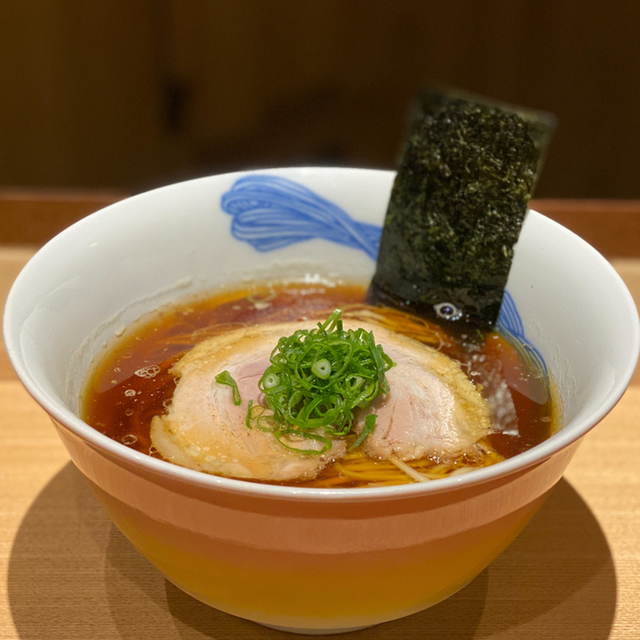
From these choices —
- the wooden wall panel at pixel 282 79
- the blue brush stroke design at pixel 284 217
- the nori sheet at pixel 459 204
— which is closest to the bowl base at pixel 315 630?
the nori sheet at pixel 459 204

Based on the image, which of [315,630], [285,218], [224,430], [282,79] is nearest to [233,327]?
[285,218]

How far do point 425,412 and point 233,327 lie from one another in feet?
1.48

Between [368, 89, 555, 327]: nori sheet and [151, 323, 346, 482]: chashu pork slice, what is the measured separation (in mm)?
355

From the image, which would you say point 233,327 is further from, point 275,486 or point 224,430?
point 275,486

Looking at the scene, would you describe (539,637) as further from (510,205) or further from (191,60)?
(191,60)

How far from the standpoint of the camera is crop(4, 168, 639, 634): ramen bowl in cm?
74

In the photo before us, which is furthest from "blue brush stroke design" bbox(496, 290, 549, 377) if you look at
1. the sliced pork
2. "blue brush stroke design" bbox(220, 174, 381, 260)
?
"blue brush stroke design" bbox(220, 174, 381, 260)

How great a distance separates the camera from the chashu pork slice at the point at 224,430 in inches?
Result: 40.4

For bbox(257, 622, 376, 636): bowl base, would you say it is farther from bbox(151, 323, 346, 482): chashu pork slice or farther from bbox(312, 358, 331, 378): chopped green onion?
bbox(312, 358, 331, 378): chopped green onion

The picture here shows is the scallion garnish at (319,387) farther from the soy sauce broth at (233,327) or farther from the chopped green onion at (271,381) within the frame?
the soy sauce broth at (233,327)

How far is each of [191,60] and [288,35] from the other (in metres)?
0.46

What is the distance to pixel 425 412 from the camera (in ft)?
3.74

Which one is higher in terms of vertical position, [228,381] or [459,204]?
[459,204]

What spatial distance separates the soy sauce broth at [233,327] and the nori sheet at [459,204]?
0.08 metres
